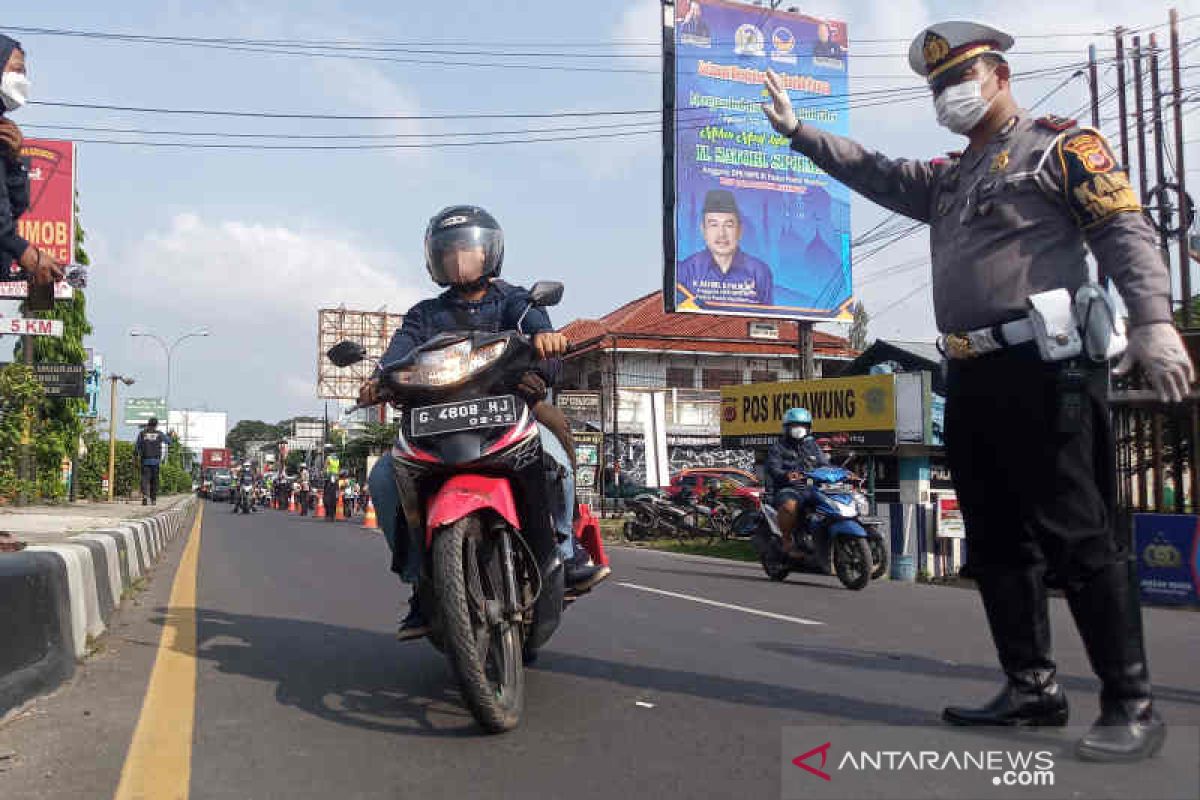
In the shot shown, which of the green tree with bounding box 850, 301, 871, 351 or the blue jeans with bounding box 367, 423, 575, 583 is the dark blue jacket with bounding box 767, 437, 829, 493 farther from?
the green tree with bounding box 850, 301, 871, 351

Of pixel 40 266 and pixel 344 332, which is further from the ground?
pixel 344 332

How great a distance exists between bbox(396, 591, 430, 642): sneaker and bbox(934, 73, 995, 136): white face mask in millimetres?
2562

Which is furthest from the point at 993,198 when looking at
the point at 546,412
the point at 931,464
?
the point at 931,464

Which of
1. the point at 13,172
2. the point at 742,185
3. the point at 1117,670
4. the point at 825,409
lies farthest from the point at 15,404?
the point at 742,185

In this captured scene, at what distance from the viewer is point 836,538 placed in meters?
9.63

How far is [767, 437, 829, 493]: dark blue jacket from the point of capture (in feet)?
34.0

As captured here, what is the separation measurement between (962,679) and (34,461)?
65.3 feet

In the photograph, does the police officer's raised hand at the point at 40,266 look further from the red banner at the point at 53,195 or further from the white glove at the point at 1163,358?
the red banner at the point at 53,195

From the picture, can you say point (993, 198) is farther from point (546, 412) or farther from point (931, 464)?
point (931, 464)

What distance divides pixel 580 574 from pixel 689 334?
38.3 meters

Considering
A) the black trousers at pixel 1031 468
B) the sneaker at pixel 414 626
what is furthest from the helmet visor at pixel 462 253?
the black trousers at pixel 1031 468

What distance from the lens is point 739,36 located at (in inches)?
927

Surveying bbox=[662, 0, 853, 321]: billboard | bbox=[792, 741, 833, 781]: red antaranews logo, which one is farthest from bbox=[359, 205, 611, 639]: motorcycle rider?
bbox=[662, 0, 853, 321]: billboard

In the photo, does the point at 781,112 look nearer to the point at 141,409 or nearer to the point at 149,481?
the point at 149,481
